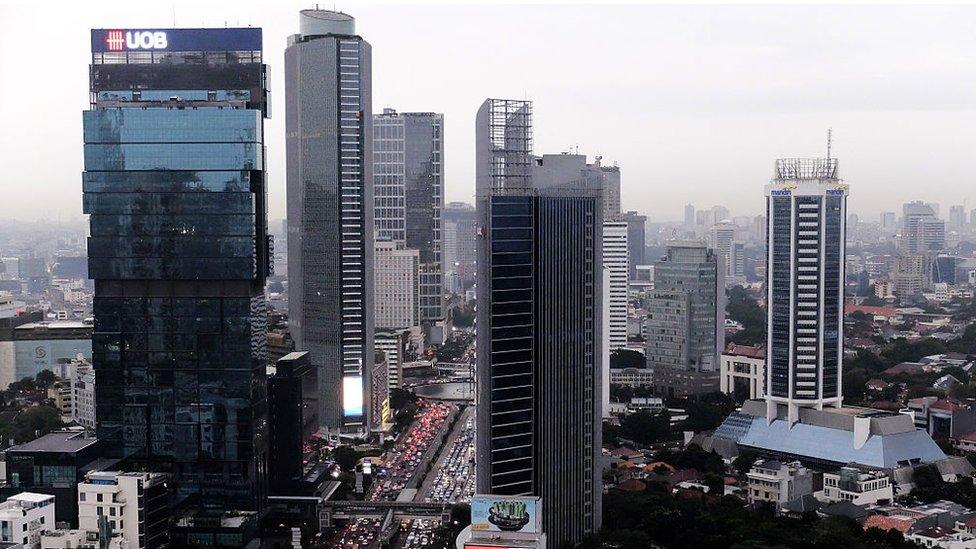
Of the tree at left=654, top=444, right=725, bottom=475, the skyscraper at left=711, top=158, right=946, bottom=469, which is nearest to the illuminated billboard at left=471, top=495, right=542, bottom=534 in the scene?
the tree at left=654, top=444, right=725, bottom=475

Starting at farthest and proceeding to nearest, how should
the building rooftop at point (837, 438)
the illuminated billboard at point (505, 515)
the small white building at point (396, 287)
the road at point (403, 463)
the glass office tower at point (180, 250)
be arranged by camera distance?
the small white building at point (396, 287) → the building rooftop at point (837, 438) → the road at point (403, 463) → the glass office tower at point (180, 250) → the illuminated billboard at point (505, 515)

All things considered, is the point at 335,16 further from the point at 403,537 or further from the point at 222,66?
the point at 403,537

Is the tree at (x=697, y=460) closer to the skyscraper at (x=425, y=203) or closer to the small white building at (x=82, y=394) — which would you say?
the small white building at (x=82, y=394)

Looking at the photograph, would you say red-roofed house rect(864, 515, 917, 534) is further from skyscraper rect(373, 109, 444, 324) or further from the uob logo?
skyscraper rect(373, 109, 444, 324)

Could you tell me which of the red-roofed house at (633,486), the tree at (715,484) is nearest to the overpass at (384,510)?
the red-roofed house at (633,486)

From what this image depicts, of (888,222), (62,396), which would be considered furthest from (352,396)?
(888,222)
